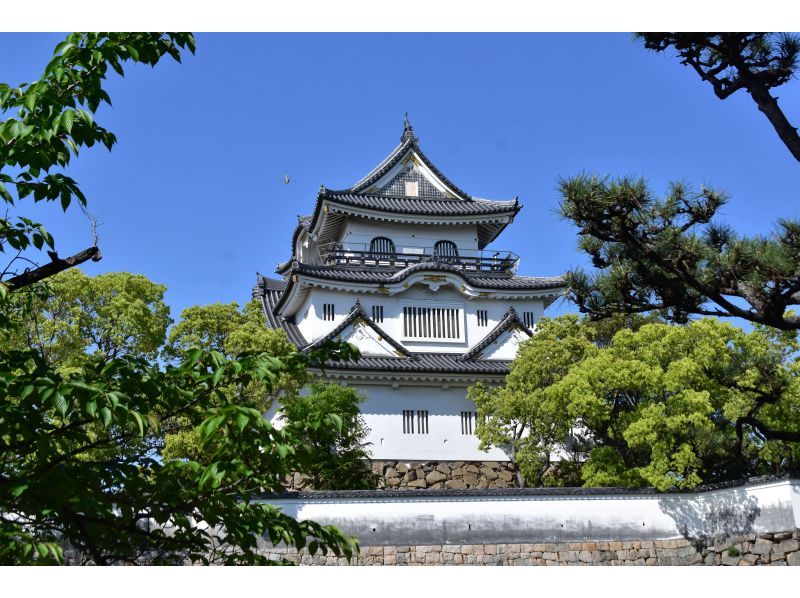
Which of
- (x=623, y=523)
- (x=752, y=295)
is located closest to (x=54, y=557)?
(x=752, y=295)

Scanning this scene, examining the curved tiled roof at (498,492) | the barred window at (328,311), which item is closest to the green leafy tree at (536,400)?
the curved tiled roof at (498,492)

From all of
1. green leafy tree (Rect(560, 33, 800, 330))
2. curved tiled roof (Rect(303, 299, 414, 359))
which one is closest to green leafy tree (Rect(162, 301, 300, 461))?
curved tiled roof (Rect(303, 299, 414, 359))

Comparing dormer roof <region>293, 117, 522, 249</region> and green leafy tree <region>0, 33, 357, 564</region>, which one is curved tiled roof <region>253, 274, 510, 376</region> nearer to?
dormer roof <region>293, 117, 522, 249</region>

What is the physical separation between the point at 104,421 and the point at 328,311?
25189 mm

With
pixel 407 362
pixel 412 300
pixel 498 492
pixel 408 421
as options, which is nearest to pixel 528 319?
pixel 412 300

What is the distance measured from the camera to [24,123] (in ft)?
17.5

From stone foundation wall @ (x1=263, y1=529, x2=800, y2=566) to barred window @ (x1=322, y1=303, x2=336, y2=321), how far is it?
39.4 ft

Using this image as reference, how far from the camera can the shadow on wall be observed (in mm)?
18500

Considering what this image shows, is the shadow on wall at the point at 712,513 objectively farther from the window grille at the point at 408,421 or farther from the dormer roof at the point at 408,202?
the dormer roof at the point at 408,202

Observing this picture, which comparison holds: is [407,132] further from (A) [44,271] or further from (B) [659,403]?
(A) [44,271]

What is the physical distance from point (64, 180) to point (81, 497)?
222 cm

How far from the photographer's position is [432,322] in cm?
2988

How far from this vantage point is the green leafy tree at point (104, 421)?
4652 mm

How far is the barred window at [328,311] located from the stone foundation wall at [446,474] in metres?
6.02
